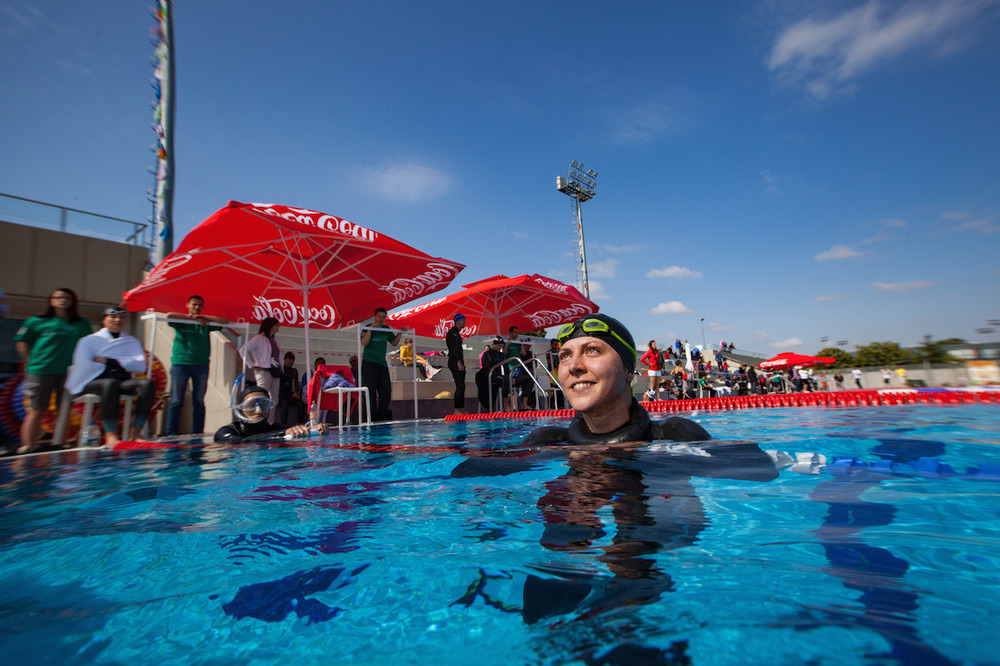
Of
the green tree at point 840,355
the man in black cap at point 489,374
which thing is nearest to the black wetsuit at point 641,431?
the man in black cap at point 489,374

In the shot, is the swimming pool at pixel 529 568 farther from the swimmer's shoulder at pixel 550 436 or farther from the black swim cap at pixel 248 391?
the black swim cap at pixel 248 391

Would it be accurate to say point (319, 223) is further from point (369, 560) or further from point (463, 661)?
point (463, 661)

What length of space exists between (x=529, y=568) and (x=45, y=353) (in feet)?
21.5

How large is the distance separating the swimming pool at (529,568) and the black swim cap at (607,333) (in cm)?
53

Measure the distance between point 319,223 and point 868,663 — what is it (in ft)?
21.8

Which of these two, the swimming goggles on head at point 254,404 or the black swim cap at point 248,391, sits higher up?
the black swim cap at point 248,391

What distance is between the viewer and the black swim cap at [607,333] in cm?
270

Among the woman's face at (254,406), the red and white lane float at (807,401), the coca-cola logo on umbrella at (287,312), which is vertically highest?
the coca-cola logo on umbrella at (287,312)

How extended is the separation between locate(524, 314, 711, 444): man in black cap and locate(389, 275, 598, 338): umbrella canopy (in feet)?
24.9

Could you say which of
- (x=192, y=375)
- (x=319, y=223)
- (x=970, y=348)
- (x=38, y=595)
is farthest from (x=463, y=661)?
(x=970, y=348)

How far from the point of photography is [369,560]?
1.30 meters

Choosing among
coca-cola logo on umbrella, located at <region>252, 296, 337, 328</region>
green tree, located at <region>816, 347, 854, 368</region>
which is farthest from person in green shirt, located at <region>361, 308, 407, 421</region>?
green tree, located at <region>816, 347, 854, 368</region>

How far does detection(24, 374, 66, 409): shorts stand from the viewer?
5.39 meters

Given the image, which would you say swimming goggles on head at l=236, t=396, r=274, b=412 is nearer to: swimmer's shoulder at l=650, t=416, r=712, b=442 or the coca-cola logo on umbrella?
the coca-cola logo on umbrella
